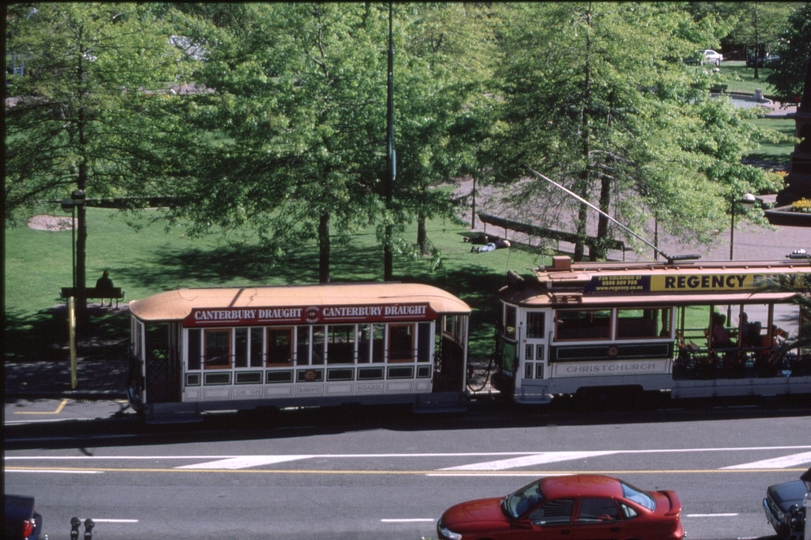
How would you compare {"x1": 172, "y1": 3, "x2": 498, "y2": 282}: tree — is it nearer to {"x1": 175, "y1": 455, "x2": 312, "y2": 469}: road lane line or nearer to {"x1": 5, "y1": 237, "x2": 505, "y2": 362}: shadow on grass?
{"x1": 5, "y1": 237, "x2": 505, "y2": 362}: shadow on grass

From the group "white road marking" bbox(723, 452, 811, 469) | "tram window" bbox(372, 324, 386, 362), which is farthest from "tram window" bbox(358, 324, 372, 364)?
"white road marking" bbox(723, 452, 811, 469)

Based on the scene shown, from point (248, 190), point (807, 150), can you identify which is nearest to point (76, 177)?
point (248, 190)

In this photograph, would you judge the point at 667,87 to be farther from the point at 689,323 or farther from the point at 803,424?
the point at 803,424

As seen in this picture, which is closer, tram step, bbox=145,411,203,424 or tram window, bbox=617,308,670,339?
tram step, bbox=145,411,203,424

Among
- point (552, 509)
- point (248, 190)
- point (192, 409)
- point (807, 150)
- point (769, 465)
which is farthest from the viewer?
point (807, 150)

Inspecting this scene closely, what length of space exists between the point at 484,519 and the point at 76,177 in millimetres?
15558

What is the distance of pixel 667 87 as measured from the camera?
24.9 m

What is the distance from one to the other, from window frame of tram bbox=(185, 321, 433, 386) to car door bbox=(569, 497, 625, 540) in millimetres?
7152

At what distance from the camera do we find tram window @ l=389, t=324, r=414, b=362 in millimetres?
18734

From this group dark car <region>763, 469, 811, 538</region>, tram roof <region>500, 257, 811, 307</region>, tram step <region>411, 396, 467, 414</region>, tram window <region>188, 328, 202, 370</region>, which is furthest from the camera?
tram roof <region>500, 257, 811, 307</region>

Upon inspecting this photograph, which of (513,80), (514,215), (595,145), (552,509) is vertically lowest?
(552,509)

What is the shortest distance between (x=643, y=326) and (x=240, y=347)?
8567 millimetres

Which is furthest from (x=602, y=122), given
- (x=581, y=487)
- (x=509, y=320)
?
(x=581, y=487)

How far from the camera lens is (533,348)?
1934 cm
